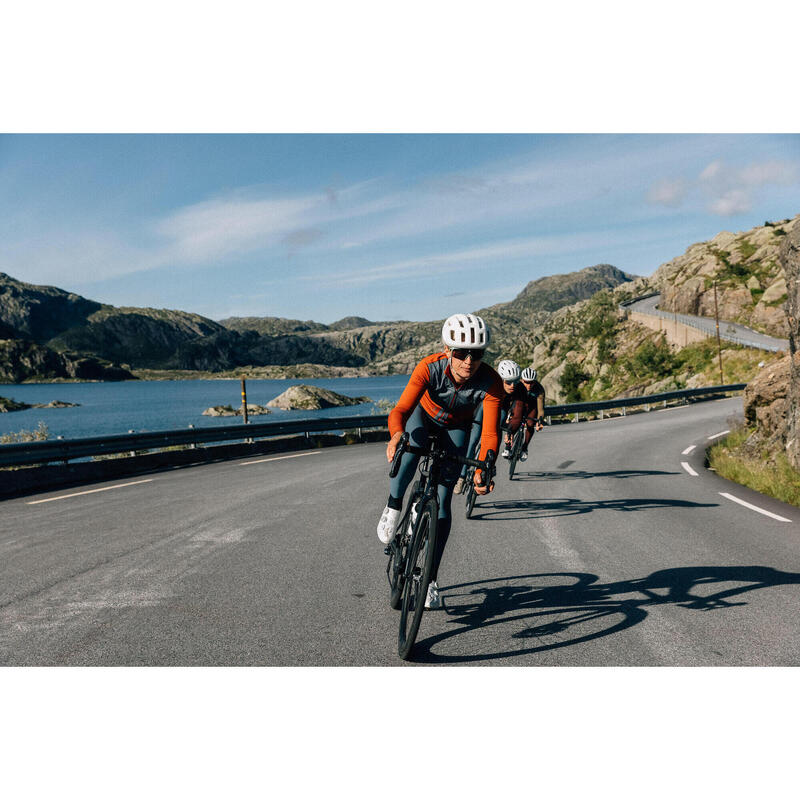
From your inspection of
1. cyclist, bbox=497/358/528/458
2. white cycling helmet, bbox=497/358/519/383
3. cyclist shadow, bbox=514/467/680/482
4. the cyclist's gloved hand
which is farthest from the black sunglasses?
cyclist shadow, bbox=514/467/680/482

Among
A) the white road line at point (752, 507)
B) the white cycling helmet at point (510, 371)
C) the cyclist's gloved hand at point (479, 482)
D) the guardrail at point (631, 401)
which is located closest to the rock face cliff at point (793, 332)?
the white road line at point (752, 507)

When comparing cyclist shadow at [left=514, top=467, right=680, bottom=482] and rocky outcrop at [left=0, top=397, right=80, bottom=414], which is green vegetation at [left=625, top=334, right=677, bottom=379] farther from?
rocky outcrop at [left=0, top=397, right=80, bottom=414]

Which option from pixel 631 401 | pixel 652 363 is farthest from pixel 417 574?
pixel 652 363

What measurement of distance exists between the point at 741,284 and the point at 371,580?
86.6 m

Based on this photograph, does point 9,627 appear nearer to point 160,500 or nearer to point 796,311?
point 160,500

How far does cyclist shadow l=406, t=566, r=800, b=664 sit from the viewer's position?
14.4 ft

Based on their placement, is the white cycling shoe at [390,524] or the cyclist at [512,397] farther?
the cyclist at [512,397]

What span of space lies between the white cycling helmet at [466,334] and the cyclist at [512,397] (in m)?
4.84

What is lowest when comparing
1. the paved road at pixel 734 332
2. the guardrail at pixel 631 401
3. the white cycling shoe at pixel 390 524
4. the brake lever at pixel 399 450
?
the guardrail at pixel 631 401

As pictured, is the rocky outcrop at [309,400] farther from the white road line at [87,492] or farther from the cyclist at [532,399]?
the cyclist at [532,399]

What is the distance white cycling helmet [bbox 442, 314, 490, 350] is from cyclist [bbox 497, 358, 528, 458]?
484 centimetres

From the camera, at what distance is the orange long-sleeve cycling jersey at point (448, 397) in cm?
460

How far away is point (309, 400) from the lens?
99.2 metres

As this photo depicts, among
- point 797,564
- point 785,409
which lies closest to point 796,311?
point 785,409
